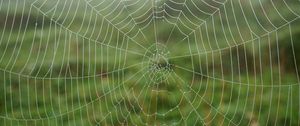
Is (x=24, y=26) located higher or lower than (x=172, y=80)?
higher

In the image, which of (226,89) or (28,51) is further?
(28,51)

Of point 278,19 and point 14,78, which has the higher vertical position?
point 278,19

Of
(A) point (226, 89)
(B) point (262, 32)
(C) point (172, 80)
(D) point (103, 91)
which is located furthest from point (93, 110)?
(B) point (262, 32)

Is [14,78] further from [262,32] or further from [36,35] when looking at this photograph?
[262,32]

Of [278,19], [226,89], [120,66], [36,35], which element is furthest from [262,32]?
[36,35]

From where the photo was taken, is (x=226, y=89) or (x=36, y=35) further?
(x=36, y=35)

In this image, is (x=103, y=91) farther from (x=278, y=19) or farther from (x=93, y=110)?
(x=278, y=19)
